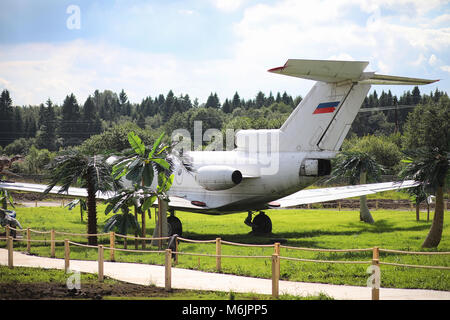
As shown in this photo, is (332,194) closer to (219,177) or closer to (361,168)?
(361,168)

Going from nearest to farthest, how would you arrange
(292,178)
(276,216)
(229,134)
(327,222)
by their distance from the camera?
(292,178) → (327,222) → (276,216) → (229,134)

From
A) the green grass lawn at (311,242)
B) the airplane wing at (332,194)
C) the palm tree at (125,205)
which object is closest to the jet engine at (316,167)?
the green grass lawn at (311,242)

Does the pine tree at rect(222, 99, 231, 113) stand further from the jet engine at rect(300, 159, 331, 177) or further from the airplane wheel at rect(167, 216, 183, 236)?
the jet engine at rect(300, 159, 331, 177)

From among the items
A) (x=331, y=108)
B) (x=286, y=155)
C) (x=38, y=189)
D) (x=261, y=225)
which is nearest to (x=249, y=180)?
(x=286, y=155)

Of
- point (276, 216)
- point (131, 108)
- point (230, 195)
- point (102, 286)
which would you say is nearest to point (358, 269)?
point (102, 286)

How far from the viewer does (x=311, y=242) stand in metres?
20.8

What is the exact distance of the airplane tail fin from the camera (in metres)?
18.0

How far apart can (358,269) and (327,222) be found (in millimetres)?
14755

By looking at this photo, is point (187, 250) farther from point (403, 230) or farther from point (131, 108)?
point (131, 108)

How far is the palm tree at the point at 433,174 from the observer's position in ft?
A: 56.7

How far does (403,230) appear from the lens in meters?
24.0

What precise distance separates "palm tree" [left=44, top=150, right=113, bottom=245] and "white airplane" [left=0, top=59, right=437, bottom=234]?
3.06 metres

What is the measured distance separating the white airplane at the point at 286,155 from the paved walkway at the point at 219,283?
5.62 m

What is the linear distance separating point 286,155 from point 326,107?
2.54 metres
